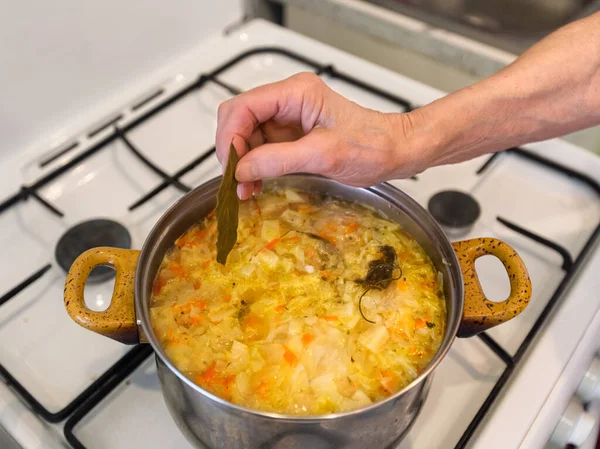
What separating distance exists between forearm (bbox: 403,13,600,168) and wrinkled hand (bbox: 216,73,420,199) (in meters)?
0.05

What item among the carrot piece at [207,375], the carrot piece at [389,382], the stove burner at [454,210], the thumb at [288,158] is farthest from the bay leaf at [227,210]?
the stove burner at [454,210]

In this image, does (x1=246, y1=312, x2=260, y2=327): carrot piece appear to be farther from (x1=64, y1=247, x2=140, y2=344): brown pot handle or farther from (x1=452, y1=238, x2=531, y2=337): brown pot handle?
(x1=452, y1=238, x2=531, y2=337): brown pot handle

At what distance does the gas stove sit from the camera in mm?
743

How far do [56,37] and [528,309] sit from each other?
0.97 metres

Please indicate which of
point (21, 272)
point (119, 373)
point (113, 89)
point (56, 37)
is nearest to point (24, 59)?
point (56, 37)

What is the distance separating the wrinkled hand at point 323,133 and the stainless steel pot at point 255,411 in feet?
0.17

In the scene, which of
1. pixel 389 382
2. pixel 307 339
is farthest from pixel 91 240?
pixel 389 382

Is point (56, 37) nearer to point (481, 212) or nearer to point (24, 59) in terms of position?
point (24, 59)

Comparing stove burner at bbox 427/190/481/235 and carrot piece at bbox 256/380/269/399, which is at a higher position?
carrot piece at bbox 256/380/269/399

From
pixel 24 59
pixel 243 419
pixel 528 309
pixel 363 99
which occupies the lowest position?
pixel 528 309

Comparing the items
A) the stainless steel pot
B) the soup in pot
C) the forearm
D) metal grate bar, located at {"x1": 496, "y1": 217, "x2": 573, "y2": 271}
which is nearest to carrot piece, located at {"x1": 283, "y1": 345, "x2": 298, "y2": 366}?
the soup in pot

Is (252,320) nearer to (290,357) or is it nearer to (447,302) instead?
(290,357)

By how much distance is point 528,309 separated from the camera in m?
0.87

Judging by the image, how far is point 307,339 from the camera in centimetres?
68
